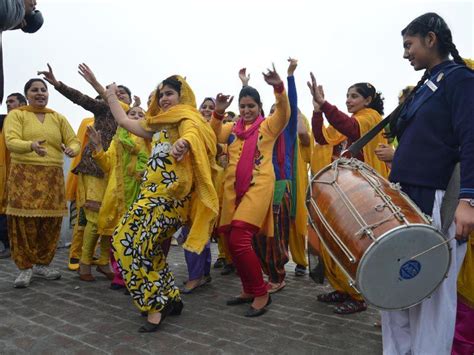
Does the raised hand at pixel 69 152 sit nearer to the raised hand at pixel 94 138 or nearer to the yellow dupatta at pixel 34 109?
the raised hand at pixel 94 138

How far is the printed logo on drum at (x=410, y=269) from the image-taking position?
186cm

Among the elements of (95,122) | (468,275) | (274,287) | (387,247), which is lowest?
(274,287)

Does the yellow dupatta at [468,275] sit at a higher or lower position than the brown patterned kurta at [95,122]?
lower

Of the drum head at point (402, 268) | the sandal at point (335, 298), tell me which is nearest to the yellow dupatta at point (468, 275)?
the drum head at point (402, 268)

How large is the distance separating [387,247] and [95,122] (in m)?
3.86

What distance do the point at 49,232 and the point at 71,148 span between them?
0.95 meters

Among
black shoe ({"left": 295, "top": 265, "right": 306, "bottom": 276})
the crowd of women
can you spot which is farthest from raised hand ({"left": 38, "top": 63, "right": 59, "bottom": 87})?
black shoe ({"left": 295, "top": 265, "right": 306, "bottom": 276})

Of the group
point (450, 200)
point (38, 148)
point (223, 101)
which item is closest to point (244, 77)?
point (223, 101)

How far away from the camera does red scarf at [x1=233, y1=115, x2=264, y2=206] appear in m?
3.62

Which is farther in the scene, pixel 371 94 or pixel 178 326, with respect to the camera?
pixel 371 94

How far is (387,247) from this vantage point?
6.01 feet

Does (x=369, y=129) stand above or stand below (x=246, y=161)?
above

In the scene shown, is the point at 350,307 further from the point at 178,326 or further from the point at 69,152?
the point at 69,152

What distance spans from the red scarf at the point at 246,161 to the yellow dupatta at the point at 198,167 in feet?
1.30
